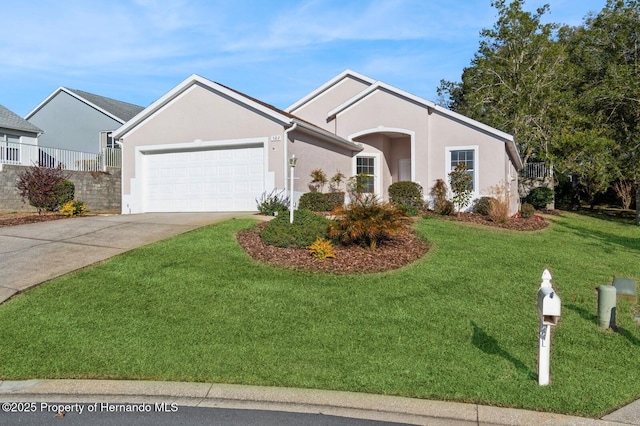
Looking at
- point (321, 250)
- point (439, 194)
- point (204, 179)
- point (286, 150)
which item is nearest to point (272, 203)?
point (286, 150)

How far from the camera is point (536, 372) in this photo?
195 inches

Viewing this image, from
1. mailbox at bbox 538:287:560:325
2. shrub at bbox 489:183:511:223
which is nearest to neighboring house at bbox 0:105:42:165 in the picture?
shrub at bbox 489:183:511:223

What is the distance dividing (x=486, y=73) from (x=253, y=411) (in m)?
26.4

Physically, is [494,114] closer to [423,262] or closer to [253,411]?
[423,262]

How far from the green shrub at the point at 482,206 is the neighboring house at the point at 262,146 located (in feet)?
1.26

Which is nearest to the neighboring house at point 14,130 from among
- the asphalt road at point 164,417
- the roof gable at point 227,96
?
the roof gable at point 227,96

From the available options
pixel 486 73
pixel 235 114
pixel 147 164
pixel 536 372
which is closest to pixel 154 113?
pixel 147 164

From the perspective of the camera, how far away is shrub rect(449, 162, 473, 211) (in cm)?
1625

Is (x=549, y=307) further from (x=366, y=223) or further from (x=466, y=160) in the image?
(x=466, y=160)

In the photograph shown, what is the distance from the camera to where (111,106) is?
30531 mm

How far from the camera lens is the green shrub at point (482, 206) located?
15.9 meters

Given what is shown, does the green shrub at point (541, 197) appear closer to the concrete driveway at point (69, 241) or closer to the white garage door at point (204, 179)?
the white garage door at point (204, 179)

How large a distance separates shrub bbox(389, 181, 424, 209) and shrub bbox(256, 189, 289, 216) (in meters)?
4.63

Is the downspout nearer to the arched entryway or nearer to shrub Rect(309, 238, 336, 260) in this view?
the arched entryway
